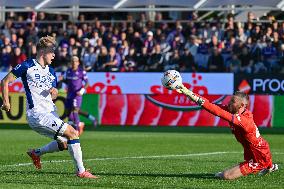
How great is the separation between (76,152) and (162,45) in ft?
68.9

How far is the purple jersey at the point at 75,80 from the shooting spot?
2723 cm

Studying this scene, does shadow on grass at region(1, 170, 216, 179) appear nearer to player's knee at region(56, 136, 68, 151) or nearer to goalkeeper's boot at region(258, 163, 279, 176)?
player's knee at region(56, 136, 68, 151)

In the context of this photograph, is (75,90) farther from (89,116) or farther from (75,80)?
(89,116)

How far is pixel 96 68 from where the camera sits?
112ft

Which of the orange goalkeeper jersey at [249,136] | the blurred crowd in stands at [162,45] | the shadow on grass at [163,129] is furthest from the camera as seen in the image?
the blurred crowd in stands at [162,45]

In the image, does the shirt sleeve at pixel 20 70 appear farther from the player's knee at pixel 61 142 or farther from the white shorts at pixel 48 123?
the player's knee at pixel 61 142

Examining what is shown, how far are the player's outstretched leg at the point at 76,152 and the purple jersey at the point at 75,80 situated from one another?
1316 cm

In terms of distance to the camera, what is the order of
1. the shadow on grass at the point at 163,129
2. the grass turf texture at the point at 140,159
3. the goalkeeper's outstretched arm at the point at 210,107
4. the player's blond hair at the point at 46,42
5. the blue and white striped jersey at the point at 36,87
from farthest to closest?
the shadow on grass at the point at 163,129, the blue and white striped jersey at the point at 36,87, the player's blond hair at the point at 46,42, the grass turf texture at the point at 140,159, the goalkeeper's outstretched arm at the point at 210,107

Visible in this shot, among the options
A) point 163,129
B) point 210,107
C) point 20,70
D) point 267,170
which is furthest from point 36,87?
point 163,129

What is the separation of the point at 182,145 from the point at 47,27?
57.9ft

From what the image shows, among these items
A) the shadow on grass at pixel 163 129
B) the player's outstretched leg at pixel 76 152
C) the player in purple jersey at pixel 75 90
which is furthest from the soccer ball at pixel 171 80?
the shadow on grass at pixel 163 129

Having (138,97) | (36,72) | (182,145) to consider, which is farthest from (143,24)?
(36,72)

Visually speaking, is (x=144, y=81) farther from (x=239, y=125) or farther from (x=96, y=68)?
(x=239, y=125)

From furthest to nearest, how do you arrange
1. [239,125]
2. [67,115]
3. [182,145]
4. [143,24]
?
1. [143,24]
2. [67,115]
3. [182,145]
4. [239,125]
